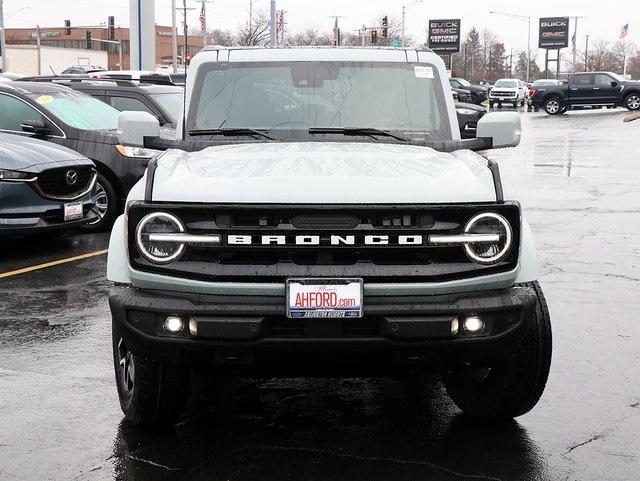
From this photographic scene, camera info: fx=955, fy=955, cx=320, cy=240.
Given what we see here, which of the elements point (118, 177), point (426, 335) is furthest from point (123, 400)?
point (118, 177)

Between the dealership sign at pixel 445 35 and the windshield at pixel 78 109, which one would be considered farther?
the dealership sign at pixel 445 35

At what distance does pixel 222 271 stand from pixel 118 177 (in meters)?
7.90

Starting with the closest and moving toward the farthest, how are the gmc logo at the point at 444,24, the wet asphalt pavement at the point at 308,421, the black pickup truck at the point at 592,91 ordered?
the wet asphalt pavement at the point at 308,421 < the black pickup truck at the point at 592,91 < the gmc logo at the point at 444,24

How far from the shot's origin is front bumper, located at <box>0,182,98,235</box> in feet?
30.5

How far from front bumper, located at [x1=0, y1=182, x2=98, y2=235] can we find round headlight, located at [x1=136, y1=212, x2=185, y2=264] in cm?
576

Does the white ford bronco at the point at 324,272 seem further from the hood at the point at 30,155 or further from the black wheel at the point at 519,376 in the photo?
the hood at the point at 30,155

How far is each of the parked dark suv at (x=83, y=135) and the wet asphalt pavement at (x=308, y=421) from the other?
3.80 m

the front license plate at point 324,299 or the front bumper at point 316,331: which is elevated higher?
the front license plate at point 324,299

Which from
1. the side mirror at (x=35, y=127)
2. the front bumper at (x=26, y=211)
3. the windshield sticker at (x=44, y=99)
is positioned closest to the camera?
the front bumper at (x=26, y=211)

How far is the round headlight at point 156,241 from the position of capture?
3949mm

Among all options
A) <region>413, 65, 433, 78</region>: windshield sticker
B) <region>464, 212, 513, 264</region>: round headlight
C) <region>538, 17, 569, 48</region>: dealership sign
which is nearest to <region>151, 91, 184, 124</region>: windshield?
<region>413, 65, 433, 78</region>: windshield sticker

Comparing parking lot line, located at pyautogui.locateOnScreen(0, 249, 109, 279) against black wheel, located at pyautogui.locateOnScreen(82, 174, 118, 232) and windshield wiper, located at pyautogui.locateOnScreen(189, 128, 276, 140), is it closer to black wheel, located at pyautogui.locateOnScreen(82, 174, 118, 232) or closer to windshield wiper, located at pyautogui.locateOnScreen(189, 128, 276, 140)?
black wheel, located at pyautogui.locateOnScreen(82, 174, 118, 232)

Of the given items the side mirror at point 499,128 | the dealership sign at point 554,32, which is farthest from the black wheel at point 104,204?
the dealership sign at point 554,32

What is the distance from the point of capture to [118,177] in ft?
37.7
